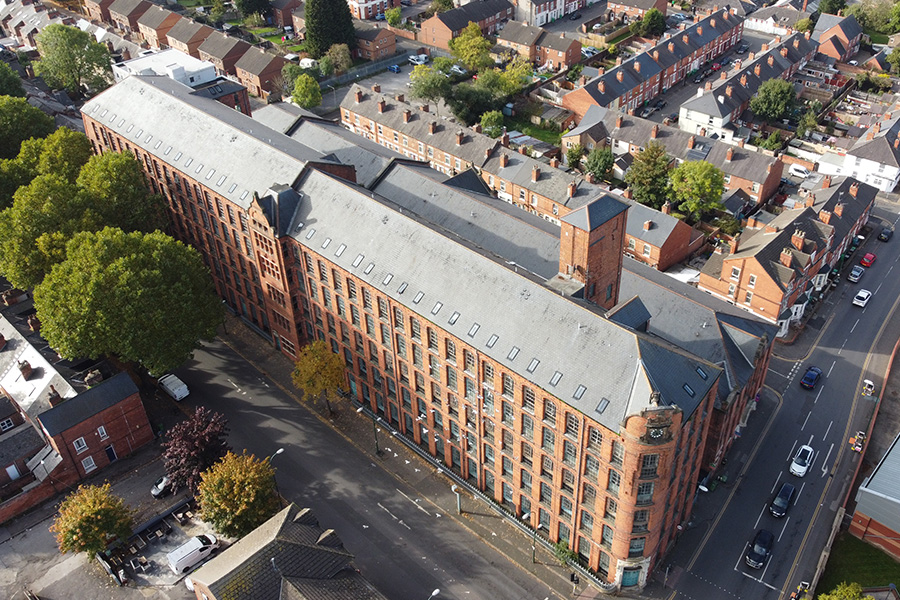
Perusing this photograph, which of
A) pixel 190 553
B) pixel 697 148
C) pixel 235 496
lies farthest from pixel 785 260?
pixel 190 553

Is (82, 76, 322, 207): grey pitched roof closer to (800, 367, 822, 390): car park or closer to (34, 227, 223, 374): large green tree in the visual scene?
(34, 227, 223, 374): large green tree

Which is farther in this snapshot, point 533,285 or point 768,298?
point 768,298

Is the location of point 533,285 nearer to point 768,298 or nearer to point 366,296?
point 366,296

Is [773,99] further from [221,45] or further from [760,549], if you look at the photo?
[221,45]

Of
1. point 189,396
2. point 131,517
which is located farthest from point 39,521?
point 189,396

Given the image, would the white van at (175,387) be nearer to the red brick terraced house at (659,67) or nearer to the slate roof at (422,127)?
the slate roof at (422,127)

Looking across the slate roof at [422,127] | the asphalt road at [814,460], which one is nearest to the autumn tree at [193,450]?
the asphalt road at [814,460]
